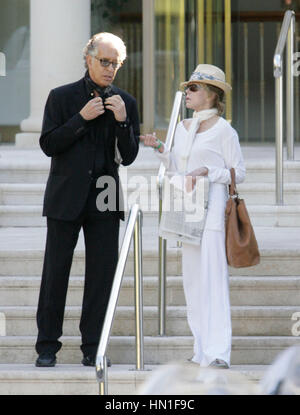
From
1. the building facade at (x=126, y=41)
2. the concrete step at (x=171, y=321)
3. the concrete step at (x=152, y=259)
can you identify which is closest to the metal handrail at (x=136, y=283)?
the concrete step at (x=171, y=321)

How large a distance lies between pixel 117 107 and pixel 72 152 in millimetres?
344

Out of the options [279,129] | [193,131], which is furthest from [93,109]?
[279,129]

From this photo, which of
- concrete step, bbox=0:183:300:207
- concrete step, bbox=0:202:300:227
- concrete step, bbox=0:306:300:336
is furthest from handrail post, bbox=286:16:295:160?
concrete step, bbox=0:306:300:336

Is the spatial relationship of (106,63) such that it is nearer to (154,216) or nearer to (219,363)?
(219,363)

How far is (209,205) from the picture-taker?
4801mm

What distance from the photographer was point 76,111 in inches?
192

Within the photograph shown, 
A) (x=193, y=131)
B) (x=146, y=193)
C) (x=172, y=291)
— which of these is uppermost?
(x=193, y=131)

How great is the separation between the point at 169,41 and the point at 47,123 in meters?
5.83

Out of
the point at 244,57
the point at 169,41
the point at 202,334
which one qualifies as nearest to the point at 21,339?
the point at 202,334

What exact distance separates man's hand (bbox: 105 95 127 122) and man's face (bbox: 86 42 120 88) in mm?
116

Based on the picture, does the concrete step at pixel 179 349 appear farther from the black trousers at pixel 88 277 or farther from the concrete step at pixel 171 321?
the black trousers at pixel 88 277

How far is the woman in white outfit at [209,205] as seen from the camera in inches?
187

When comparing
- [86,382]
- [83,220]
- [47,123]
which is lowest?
[86,382]
